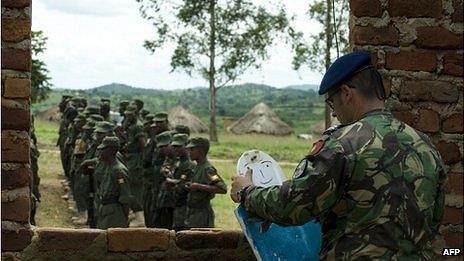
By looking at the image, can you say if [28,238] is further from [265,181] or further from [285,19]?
[285,19]

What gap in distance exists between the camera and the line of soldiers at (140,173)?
9.47 meters

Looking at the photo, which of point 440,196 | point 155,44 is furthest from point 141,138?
point 155,44

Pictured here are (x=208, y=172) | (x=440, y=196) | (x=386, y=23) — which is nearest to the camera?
(x=440, y=196)

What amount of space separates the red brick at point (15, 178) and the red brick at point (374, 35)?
1.70 m

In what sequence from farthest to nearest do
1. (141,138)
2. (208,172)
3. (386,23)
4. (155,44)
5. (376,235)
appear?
1. (155,44)
2. (141,138)
3. (208,172)
4. (386,23)
5. (376,235)

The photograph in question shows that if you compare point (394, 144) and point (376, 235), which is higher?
point (394, 144)

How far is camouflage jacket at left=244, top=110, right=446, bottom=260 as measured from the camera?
9.57 feet

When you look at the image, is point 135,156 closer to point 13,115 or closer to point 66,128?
point 66,128

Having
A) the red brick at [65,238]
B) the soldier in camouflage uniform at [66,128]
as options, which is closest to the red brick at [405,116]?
the red brick at [65,238]

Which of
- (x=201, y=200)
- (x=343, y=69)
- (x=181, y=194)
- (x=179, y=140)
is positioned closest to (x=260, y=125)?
(x=179, y=140)

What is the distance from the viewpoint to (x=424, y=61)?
4.41 metres

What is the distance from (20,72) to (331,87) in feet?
5.02

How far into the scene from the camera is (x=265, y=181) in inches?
137

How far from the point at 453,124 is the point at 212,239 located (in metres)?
1.35
